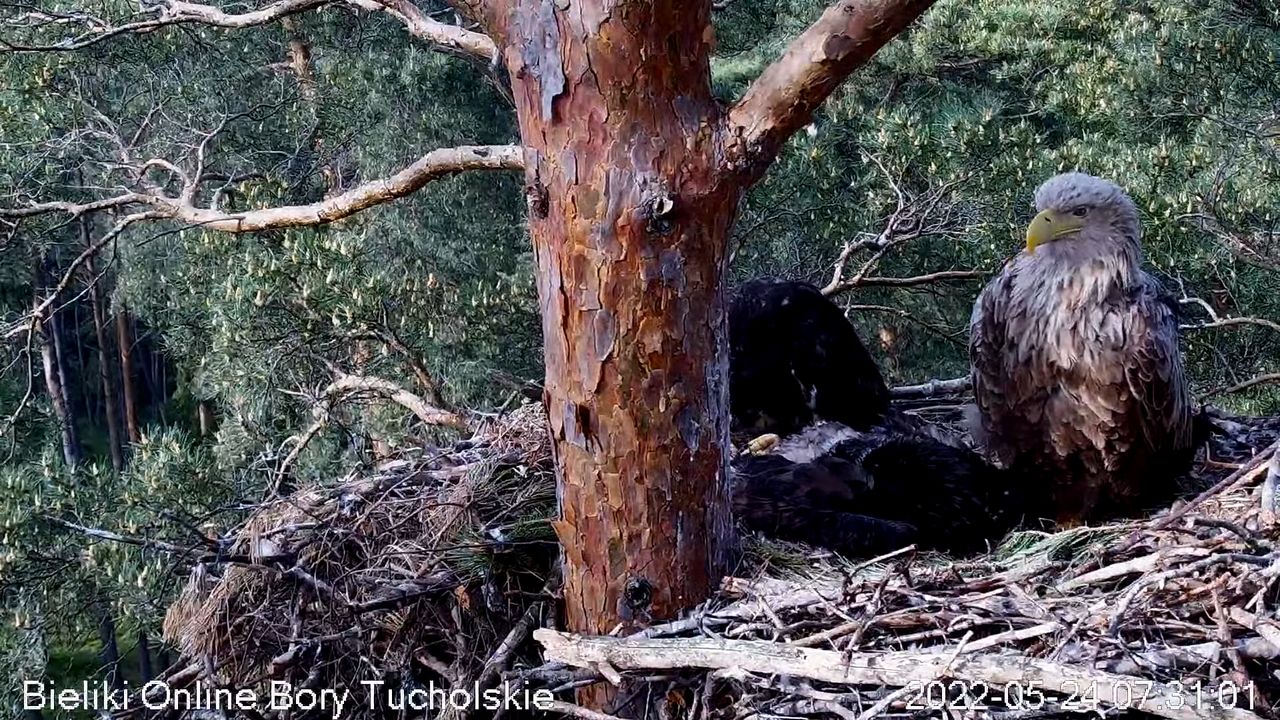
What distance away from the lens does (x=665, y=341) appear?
8.53 ft

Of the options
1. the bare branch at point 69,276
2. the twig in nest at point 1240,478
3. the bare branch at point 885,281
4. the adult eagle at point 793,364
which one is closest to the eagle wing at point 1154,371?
the twig in nest at point 1240,478

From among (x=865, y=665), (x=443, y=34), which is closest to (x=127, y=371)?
(x=443, y=34)

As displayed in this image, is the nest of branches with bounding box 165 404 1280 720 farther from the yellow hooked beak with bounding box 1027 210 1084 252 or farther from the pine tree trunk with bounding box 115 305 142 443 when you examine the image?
the pine tree trunk with bounding box 115 305 142 443

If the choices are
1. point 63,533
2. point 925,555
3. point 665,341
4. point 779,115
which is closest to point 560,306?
point 665,341

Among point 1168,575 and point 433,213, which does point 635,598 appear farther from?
point 433,213

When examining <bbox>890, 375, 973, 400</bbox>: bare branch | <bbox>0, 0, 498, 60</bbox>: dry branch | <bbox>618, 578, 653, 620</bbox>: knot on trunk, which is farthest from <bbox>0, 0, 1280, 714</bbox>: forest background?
<bbox>618, 578, 653, 620</bbox>: knot on trunk

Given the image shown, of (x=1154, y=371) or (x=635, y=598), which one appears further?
(x=1154, y=371)

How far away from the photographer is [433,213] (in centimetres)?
951

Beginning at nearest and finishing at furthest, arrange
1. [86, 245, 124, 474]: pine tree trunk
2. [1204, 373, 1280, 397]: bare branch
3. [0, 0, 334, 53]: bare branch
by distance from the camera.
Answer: [1204, 373, 1280, 397]: bare branch → [0, 0, 334, 53]: bare branch → [86, 245, 124, 474]: pine tree trunk

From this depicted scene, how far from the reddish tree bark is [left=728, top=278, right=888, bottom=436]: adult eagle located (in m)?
1.76

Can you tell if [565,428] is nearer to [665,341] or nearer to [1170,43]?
[665,341]

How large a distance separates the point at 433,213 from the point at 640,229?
23.8ft

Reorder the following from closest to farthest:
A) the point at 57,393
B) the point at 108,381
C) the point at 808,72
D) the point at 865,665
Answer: the point at 865,665, the point at 808,72, the point at 57,393, the point at 108,381

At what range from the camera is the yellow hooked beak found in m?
3.82
